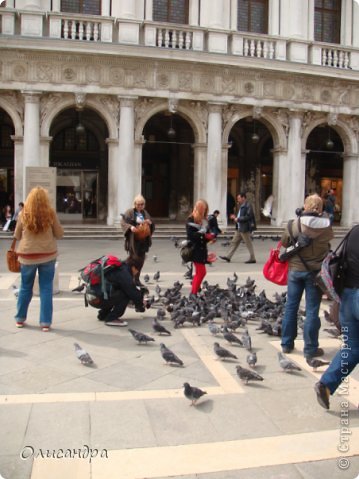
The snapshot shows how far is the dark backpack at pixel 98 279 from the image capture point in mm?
7383

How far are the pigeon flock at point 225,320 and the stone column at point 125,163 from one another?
36.6 feet

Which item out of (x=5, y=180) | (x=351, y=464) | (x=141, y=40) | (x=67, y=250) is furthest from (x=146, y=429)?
(x=5, y=180)

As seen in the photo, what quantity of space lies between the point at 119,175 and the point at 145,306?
12626 mm

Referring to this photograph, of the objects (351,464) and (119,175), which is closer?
(351,464)

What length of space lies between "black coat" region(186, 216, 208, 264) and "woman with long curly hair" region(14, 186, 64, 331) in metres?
2.29

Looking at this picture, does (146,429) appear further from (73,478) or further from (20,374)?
(20,374)

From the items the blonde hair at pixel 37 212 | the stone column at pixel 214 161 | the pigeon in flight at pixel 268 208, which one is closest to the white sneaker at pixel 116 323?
the blonde hair at pixel 37 212

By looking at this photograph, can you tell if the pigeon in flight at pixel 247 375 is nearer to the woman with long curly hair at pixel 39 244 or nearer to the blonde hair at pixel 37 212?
the woman with long curly hair at pixel 39 244

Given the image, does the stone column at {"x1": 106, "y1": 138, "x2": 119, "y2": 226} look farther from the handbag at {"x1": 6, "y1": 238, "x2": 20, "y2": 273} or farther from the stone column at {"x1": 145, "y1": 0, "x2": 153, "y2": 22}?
the handbag at {"x1": 6, "y1": 238, "x2": 20, "y2": 273}

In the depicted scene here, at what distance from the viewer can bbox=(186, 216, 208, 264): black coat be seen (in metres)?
8.77

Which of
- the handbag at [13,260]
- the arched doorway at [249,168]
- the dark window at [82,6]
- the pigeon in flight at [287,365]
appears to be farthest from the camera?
the arched doorway at [249,168]

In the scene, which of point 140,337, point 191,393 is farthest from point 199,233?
point 191,393

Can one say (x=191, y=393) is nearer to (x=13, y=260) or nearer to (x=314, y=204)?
(x=314, y=204)

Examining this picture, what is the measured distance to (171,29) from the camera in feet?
67.7
